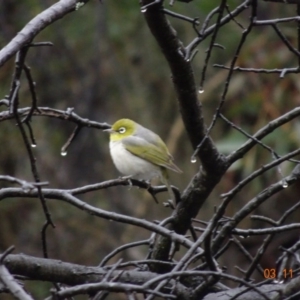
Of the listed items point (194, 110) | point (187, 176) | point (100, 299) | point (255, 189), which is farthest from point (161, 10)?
point (187, 176)

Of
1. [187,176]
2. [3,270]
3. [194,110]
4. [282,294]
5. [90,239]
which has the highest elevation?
[194,110]

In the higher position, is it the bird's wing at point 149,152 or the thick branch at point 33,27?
the thick branch at point 33,27

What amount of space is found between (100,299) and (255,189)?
234 inches

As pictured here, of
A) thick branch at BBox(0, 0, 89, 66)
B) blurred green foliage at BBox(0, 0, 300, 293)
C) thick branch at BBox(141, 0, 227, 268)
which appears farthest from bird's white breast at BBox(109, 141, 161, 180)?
blurred green foliage at BBox(0, 0, 300, 293)

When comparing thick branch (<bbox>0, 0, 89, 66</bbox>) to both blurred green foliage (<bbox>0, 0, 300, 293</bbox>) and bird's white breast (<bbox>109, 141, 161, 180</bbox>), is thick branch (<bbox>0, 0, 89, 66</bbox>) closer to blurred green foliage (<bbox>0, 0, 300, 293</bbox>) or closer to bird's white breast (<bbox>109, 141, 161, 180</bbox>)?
bird's white breast (<bbox>109, 141, 161, 180</bbox>)

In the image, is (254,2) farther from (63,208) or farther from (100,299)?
(63,208)

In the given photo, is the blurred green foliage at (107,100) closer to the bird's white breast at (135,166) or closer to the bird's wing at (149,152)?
the bird's wing at (149,152)

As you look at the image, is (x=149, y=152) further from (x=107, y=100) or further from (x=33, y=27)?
(x=107, y=100)

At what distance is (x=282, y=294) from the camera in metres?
2.30

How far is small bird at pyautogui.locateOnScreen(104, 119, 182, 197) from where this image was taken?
514 cm

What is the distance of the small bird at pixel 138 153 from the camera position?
5141 millimetres

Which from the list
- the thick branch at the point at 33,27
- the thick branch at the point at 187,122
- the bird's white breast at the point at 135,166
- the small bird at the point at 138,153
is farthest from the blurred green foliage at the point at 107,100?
the thick branch at the point at 33,27

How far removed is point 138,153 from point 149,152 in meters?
0.08

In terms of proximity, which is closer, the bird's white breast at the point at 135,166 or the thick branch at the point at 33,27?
the thick branch at the point at 33,27
